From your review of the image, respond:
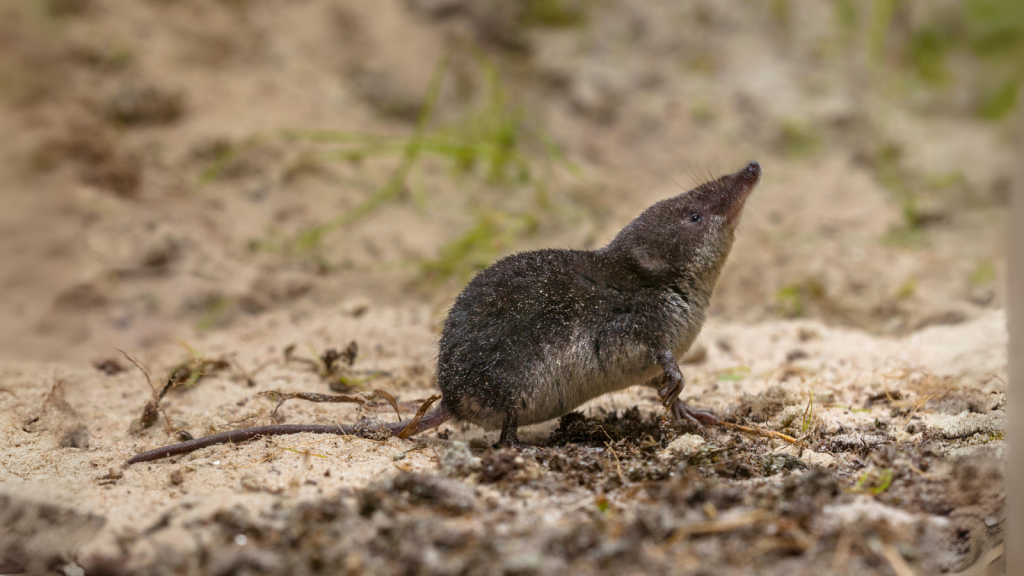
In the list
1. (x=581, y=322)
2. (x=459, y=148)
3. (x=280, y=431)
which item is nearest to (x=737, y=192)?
(x=581, y=322)

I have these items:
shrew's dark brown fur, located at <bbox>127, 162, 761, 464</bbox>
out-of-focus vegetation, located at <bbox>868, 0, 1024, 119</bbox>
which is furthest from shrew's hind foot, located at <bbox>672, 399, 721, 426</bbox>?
out-of-focus vegetation, located at <bbox>868, 0, 1024, 119</bbox>

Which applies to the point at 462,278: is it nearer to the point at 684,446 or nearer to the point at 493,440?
the point at 493,440

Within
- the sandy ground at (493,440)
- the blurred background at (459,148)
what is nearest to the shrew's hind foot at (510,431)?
the sandy ground at (493,440)

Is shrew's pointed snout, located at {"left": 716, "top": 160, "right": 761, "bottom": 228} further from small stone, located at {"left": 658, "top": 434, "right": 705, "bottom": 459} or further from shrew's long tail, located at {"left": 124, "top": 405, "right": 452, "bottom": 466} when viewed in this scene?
shrew's long tail, located at {"left": 124, "top": 405, "right": 452, "bottom": 466}

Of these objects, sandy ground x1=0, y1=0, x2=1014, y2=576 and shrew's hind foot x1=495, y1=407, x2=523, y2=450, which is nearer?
sandy ground x1=0, y1=0, x2=1014, y2=576

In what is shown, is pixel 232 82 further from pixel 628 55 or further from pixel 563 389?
pixel 563 389

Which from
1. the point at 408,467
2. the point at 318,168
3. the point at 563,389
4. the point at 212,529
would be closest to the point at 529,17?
the point at 318,168

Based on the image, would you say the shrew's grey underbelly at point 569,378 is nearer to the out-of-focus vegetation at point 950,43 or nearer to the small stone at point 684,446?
the small stone at point 684,446
